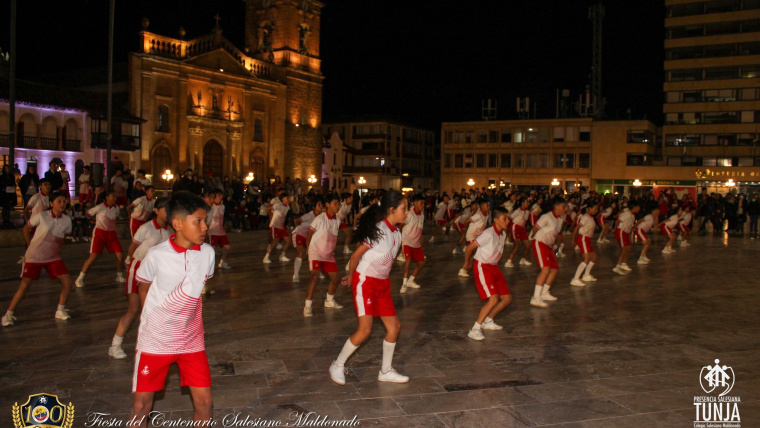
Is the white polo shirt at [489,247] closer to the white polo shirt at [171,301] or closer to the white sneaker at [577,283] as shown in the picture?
the white polo shirt at [171,301]

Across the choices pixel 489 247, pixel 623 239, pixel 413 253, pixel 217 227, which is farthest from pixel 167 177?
pixel 489 247

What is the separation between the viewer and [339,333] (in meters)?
7.64

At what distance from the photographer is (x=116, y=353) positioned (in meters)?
6.32

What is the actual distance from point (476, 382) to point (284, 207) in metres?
8.96

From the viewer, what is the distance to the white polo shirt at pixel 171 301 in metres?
3.75

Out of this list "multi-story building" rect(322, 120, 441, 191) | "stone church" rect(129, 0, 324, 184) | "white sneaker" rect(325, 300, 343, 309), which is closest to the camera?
"white sneaker" rect(325, 300, 343, 309)

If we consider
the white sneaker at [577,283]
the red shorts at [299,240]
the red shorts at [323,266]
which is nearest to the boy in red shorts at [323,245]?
the red shorts at [323,266]

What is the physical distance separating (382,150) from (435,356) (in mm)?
60366

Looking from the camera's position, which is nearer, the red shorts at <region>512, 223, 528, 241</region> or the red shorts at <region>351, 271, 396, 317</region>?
the red shorts at <region>351, 271, 396, 317</region>

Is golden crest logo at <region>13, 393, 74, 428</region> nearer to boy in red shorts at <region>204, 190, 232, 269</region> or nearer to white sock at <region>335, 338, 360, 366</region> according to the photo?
white sock at <region>335, 338, 360, 366</region>

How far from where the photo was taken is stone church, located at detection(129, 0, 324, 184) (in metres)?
38.7

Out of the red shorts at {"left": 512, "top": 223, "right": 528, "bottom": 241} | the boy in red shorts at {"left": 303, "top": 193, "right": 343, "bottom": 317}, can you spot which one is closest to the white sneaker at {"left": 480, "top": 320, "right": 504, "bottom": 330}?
the boy in red shorts at {"left": 303, "top": 193, "right": 343, "bottom": 317}

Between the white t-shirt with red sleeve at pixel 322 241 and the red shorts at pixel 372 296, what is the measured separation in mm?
3183

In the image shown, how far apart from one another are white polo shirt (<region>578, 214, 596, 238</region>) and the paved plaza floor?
1148 mm
